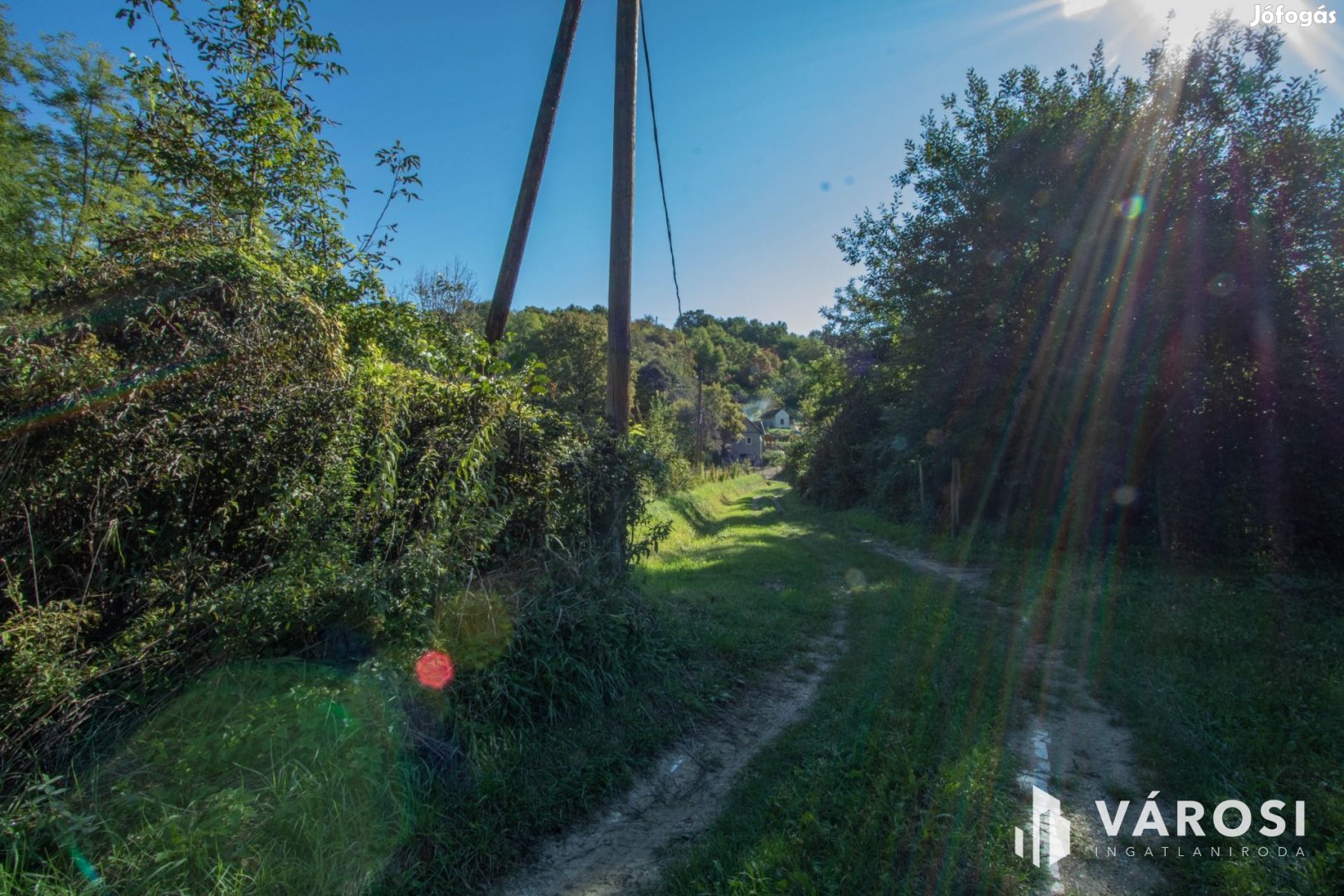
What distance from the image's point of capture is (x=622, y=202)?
18.4 ft

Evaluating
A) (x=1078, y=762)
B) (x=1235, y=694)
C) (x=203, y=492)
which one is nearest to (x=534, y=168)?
(x=203, y=492)

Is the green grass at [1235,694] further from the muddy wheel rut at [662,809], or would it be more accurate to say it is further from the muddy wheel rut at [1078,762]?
the muddy wheel rut at [662,809]

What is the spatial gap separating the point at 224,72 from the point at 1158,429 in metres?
13.0

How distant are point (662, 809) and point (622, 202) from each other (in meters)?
5.01

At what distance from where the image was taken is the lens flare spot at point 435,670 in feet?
10.8

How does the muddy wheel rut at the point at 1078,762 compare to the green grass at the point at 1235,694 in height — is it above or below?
below

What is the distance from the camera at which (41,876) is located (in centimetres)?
207

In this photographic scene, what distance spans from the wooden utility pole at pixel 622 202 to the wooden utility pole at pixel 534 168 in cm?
114

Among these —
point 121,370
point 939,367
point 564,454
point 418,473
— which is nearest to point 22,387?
point 121,370

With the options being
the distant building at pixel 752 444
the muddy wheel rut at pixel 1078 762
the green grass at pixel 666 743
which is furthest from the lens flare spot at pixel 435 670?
the distant building at pixel 752 444

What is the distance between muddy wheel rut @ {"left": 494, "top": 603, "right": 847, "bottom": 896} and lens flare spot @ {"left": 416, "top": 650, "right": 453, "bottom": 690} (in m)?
1.06

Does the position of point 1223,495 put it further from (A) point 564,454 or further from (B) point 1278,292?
(A) point 564,454

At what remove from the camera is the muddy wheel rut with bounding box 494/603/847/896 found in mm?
2660

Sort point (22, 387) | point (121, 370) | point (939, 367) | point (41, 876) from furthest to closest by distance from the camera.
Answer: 1. point (939, 367)
2. point (121, 370)
3. point (22, 387)
4. point (41, 876)
